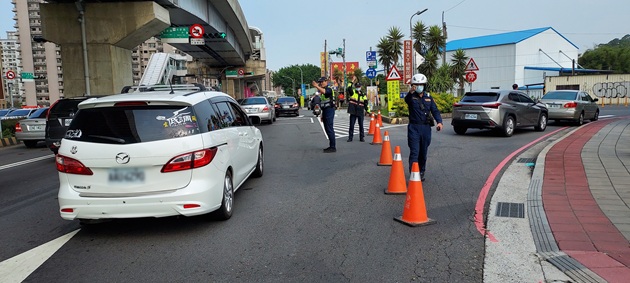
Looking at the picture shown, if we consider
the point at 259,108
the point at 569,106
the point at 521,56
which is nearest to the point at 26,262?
the point at 569,106

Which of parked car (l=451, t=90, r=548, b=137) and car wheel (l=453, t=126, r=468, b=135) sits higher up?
parked car (l=451, t=90, r=548, b=137)

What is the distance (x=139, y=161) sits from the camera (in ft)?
15.8

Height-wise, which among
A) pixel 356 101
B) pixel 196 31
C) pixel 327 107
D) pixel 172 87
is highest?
pixel 196 31

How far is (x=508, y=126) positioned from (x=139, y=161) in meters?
12.3

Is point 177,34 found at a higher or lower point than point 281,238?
higher


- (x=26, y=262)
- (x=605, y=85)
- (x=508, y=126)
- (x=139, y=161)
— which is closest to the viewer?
(x=26, y=262)

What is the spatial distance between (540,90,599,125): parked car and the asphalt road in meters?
11.8

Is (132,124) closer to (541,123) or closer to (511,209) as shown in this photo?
(511,209)

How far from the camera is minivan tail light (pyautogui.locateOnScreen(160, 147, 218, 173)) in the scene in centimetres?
487

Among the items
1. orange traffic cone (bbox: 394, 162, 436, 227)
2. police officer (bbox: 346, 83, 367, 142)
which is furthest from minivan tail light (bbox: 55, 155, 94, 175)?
police officer (bbox: 346, 83, 367, 142)

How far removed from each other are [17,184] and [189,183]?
223 inches

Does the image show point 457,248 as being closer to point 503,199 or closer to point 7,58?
point 503,199

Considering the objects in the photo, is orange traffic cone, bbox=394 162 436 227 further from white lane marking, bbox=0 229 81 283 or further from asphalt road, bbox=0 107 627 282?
white lane marking, bbox=0 229 81 283

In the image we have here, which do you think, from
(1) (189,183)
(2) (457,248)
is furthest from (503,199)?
(1) (189,183)
